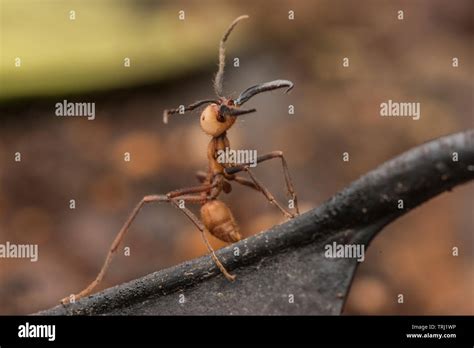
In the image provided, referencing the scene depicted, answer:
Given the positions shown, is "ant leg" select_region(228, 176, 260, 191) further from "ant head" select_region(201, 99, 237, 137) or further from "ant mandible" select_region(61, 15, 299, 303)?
"ant head" select_region(201, 99, 237, 137)

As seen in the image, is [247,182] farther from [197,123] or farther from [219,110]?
[197,123]

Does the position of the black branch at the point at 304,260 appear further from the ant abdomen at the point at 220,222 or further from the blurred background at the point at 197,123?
the blurred background at the point at 197,123

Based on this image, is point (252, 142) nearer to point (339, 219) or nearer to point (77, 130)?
point (77, 130)

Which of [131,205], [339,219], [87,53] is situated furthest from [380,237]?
[339,219]

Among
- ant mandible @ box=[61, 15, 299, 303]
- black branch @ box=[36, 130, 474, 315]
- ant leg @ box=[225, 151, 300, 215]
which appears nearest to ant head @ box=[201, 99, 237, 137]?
ant mandible @ box=[61, 15, 299, 303]

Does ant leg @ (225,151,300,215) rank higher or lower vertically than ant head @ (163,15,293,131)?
lower

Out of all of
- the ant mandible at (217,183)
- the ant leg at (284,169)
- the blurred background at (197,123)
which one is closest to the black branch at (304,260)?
the ant mandible at (217,183)
